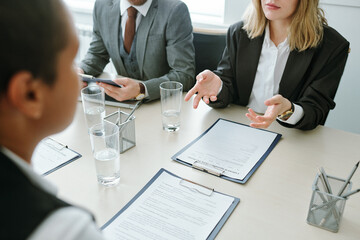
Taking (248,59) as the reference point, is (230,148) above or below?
below

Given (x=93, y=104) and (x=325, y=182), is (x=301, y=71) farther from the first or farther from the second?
(x=93, y=104)

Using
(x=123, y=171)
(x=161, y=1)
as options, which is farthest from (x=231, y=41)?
(x=123, y=171)

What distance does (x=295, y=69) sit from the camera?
157 centimetres

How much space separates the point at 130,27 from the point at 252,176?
4.01 feet

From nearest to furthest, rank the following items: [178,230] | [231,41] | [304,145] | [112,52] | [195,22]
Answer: [178,230], [304,145], [231,41], [112,52], [195,22]

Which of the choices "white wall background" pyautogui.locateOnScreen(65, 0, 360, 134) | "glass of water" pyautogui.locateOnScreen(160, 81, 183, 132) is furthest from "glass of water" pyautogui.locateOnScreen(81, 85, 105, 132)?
"white wall background" pyautogui.locateOnScreen(65, 0, 360, 134)

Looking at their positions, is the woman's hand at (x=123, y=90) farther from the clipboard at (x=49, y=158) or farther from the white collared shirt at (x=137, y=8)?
the white collared shirt at (x=137, y=8)

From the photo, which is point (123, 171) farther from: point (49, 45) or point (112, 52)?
point (112, 52)

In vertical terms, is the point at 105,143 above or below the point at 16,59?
below

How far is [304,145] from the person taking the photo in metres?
1.24

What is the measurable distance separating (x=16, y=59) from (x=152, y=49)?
151 cm

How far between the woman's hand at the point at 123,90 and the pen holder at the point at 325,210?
0.89 metres

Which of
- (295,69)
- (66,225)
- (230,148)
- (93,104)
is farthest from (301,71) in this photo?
(66,225)

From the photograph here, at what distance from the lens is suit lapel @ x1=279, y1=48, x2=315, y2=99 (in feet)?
5.07
